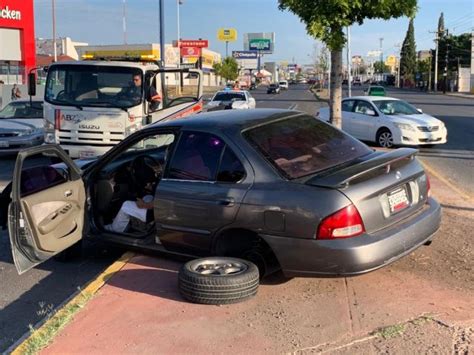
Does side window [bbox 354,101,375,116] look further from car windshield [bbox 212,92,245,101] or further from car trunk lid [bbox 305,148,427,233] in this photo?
car windshield [bbox 212,92,245,101]

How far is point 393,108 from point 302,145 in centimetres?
1225

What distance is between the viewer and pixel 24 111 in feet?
51.8

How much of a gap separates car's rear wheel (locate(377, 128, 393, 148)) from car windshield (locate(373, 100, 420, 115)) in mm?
587

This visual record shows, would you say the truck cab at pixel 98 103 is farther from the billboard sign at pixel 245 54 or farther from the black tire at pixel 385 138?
the billboard sign at pixel 245 54

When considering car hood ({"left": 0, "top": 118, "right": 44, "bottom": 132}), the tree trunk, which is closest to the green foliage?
the tree trunk

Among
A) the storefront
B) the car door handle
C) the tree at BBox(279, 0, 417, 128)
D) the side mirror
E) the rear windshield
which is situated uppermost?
the storefront

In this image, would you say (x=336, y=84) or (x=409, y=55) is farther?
(x=409, y=55)

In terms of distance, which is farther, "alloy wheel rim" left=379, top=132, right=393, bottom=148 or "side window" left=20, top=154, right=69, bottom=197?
"alloy wheel rim" left=379, top=132, right=393, bottom=148

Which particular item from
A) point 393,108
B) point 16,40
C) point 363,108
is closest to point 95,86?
point 363,108

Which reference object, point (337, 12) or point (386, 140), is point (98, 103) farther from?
point (386, 140)

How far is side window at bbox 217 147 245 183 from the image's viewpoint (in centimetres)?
480

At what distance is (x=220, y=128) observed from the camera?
16.6 ft

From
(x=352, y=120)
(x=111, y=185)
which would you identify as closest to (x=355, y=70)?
(x=352, y=120)

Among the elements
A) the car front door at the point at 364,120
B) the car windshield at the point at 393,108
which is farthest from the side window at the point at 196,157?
the car windshield at the point at 393,108
